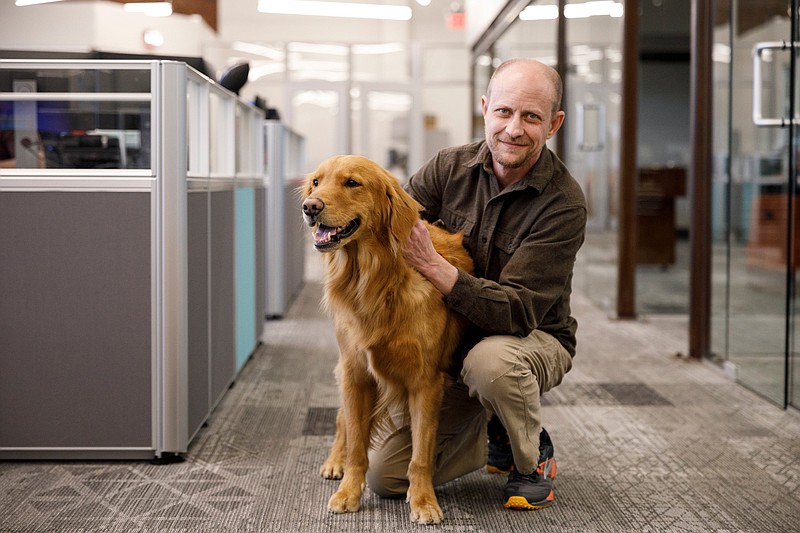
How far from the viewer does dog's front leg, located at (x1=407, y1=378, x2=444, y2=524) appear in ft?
7.47

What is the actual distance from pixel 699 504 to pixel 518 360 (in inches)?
26.2

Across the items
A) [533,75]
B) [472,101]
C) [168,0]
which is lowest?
[533,75]

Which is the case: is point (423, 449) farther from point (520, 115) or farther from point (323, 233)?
point (520, 115)

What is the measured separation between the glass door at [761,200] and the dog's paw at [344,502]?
2031 mm

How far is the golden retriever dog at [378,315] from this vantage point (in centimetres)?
217

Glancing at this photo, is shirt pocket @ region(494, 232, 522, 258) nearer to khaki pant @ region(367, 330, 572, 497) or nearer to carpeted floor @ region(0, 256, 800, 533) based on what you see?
khaki pant @ region(367, 330, 572, 497)

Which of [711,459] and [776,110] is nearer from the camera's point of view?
[711,459]

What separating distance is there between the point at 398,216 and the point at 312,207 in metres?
0.24

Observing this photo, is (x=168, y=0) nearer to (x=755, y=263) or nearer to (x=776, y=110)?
(x=776, y=110)

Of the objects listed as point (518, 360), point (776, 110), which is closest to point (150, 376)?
point (518, 360)

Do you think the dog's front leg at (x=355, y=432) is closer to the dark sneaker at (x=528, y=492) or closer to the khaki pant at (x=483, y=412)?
the khaki pant at (x=483, y=412)

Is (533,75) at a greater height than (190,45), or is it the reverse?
(190,45)

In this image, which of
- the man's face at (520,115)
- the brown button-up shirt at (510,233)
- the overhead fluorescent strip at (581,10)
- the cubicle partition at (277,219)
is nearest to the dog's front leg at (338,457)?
the brown button-up shirt at (510,233)

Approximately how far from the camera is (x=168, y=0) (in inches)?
152
